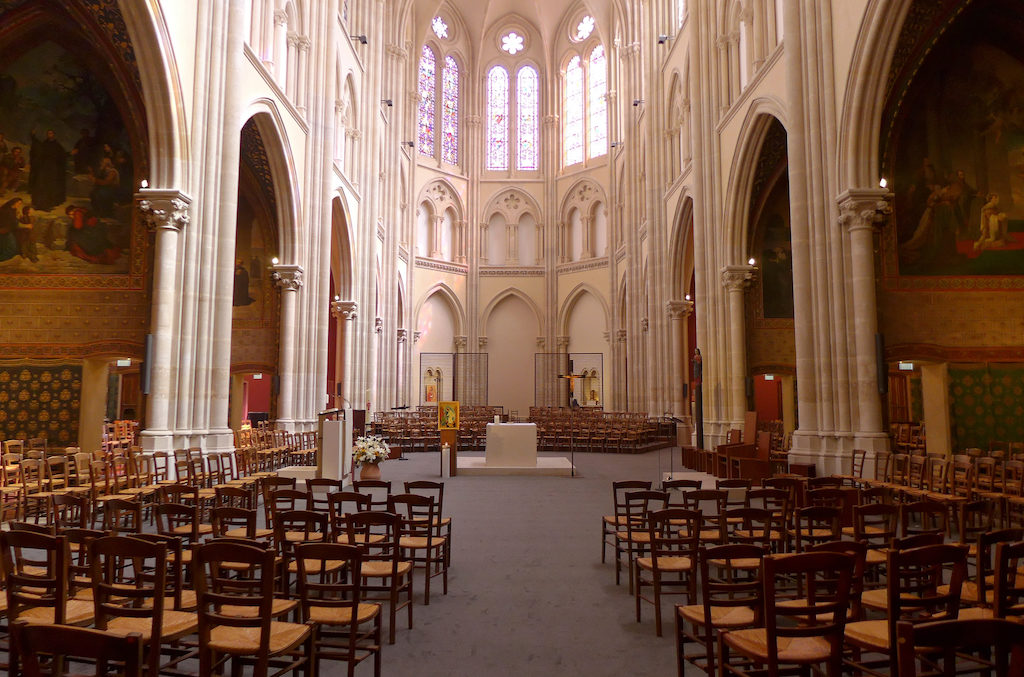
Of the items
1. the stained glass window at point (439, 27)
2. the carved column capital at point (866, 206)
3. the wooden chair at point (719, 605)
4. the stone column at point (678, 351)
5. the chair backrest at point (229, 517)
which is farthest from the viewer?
the stained glass window at point (439, 27)

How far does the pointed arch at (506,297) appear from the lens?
4075cm

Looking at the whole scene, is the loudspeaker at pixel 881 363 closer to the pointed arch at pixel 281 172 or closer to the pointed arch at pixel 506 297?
the pointed arch at pixel 281 172

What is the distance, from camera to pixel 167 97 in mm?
12547

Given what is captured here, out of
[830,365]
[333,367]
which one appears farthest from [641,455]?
[333,367]

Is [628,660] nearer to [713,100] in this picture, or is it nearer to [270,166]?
[270,166]

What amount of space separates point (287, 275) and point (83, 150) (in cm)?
573

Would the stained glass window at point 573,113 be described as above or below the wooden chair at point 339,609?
above

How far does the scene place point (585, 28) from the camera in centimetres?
4006

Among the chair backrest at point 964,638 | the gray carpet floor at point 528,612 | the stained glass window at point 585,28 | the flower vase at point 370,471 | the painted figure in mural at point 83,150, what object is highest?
the stained glass window at point 585,28

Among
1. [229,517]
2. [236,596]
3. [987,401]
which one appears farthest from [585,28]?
[236,596]

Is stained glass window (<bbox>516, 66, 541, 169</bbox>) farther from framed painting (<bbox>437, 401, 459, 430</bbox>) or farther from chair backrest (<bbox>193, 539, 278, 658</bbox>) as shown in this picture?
chair backrest (<bbox>193, 539, 278, 658</bbox>)

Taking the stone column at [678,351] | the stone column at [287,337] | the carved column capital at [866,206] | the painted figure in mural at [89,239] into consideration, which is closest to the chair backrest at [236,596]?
the carved column capital at [866,206]

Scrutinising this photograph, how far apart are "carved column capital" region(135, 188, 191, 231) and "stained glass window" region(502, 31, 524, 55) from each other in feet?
110

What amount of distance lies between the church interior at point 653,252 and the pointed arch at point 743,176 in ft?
0.22
